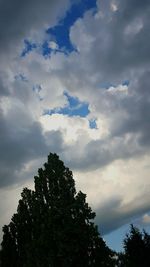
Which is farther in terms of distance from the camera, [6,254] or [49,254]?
[6,254]

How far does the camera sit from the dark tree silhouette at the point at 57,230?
48.0 meters

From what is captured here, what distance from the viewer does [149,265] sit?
46.1 meters

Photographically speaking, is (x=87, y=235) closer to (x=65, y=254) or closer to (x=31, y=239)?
(x=65, y=254)

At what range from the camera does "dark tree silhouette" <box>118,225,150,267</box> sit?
47191 millimetres

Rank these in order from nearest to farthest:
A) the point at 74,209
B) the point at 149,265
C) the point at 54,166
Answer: the point at 149,265 < the point at 74,209 < the point at 54,166

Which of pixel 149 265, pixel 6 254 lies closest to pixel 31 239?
pixel 6 254

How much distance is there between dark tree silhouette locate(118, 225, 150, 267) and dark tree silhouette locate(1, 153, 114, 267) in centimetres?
221

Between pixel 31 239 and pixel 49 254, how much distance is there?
7552 millimetres

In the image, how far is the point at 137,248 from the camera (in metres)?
48.5

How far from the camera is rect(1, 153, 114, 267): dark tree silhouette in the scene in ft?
157

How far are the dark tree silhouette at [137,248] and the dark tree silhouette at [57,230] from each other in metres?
2.21

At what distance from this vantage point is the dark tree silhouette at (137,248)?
1858 inches

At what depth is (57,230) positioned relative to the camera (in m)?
48.2

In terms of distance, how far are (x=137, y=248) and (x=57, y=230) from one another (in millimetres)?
9370
